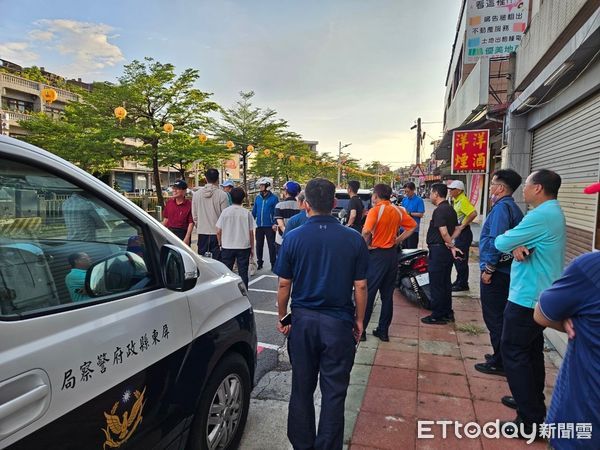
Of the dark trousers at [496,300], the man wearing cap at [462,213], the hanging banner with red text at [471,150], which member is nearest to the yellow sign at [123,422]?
the dark trousers at [496,300]

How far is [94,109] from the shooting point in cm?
1680

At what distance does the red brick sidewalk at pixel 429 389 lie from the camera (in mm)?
2580

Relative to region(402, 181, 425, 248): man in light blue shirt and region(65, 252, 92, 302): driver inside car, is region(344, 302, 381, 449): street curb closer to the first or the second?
region(65, 252, 92, 302): driver inside car

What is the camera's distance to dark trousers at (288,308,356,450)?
215cm

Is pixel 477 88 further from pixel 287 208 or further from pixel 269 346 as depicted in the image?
pixel 269 346

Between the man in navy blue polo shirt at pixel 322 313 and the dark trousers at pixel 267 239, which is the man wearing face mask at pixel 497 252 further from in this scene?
the dark trousers at pixel 267 239

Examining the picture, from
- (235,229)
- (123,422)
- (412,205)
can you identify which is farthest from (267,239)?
(123,422)

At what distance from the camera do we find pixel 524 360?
8.29 ft

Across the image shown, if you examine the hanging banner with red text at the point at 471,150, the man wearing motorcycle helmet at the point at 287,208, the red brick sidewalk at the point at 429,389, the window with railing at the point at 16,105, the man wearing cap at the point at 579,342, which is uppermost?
the window with railing at the point at 16,105

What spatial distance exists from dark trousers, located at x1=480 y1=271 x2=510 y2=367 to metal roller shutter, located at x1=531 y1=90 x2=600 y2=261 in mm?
2407

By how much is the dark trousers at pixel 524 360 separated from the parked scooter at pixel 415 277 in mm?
2742

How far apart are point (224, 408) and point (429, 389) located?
1.83m

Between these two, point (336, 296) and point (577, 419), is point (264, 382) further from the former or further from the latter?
point (577, 419)

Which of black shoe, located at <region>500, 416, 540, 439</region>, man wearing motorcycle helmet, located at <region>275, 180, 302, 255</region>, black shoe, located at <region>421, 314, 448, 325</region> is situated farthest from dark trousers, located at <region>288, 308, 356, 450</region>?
man wearing motorcycle helmet, located at <region>275, 180, 302, 255</region>
